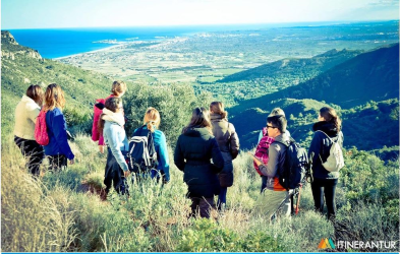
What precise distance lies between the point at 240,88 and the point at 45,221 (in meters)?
46.0

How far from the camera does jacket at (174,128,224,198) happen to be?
12.0 feet

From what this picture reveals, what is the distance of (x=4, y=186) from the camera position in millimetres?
3469

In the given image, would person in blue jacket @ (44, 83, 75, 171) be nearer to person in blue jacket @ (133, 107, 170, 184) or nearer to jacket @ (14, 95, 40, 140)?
jacket @ (14, 95, 40, 140)

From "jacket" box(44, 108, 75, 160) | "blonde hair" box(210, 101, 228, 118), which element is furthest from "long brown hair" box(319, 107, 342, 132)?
"jacket" box(44, 108, 75, 160)

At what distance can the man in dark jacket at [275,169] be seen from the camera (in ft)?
11.4

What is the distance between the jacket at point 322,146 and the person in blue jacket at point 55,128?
2.92m

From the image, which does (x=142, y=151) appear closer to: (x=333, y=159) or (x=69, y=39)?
(x=333, y=159)

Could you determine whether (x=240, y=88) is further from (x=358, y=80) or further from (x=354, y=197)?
(x=354, y=197)

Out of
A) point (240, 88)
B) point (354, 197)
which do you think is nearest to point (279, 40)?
point (240, 88)

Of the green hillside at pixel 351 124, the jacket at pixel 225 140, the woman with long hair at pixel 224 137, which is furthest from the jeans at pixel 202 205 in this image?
the green hillside at pixel 351 124

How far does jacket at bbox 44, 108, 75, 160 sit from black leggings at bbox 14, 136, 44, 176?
0.56ft

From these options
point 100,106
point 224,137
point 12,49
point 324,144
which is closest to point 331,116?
point 324,144

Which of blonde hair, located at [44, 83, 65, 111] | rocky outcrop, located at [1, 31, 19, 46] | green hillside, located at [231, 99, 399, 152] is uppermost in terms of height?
rocky outcrop, located at [1, 31, 19, 46]

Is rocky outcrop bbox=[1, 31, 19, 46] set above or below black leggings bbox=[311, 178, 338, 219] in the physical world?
above
